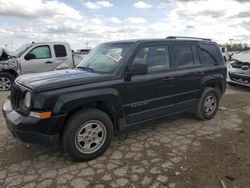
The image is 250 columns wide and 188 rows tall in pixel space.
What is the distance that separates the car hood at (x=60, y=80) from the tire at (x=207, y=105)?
247 cm

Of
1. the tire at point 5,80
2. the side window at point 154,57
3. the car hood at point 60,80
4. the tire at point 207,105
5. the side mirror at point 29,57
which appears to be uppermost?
the side mirror at point 29,57

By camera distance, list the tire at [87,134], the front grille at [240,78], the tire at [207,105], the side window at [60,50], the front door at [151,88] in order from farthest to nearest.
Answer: the side window at [60,50] → the front grille at [240,78] → the tire at [207,105] → the front door at [151,88] → the tire at [87,134]

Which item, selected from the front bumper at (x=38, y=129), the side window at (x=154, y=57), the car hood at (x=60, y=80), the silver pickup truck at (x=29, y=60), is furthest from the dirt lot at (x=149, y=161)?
the silver pickup truck at (x=29, y=60)

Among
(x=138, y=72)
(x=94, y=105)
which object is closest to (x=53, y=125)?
(x=94, y=105)

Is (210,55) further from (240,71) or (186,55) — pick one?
(240,71)

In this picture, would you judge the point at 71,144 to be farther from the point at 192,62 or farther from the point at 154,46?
the point at 192,62

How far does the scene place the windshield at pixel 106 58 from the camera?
439cm

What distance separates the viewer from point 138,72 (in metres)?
4.20

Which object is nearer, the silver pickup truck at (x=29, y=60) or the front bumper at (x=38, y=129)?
the front bumper at (x=38, y=129)

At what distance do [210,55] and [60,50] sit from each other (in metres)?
6.73

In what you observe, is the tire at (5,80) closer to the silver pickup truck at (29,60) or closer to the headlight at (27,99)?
the silver pickup truck at (29,60)

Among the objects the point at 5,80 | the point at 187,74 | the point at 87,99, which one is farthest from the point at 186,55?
the point at 5,80

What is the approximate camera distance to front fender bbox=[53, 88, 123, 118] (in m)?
3.56

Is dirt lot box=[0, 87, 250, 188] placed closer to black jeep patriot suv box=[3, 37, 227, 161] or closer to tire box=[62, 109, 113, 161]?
tire box=[62, 109, 113, 161]
